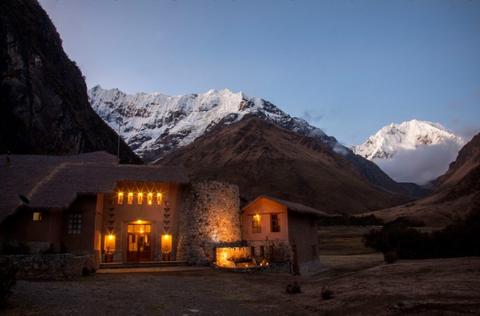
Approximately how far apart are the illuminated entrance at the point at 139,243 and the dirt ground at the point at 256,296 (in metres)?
10.1

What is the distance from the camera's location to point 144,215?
33.7 m

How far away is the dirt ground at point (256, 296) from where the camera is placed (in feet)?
41.6

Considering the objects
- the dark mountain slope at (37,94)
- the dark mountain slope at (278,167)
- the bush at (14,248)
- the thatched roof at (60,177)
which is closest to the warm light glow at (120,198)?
the thatched roof at (60,177)

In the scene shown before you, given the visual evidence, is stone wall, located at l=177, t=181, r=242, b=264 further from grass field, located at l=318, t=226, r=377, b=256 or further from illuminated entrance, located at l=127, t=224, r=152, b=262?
grass field, located at l=318, t=226, r=377, b=256

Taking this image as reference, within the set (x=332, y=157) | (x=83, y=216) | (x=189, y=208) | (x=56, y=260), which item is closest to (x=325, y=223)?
(x=189, y=208)

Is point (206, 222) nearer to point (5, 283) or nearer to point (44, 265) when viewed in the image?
point (44, 265)

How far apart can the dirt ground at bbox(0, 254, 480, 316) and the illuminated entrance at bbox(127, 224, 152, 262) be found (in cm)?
1014

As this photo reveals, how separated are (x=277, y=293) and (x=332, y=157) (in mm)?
153246

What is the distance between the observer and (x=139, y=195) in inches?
1336

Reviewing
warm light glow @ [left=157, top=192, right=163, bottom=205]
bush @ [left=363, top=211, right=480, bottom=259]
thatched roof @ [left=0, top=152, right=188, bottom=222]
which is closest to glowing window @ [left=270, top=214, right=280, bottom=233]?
thatched roof @ [left=0, top=152, right=188, bottom=222]

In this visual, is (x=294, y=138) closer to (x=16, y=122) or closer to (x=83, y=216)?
(x=16, y=122)

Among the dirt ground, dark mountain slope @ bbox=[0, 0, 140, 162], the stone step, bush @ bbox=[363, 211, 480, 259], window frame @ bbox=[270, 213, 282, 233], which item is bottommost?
the dirt ground

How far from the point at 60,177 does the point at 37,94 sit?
30.6 meters

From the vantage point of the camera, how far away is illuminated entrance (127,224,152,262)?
33.2 meters
